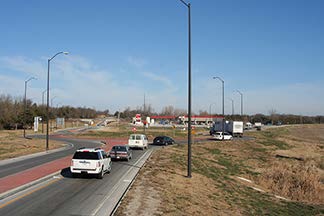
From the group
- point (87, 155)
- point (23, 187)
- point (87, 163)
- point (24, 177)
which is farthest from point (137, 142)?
point (23, 187)

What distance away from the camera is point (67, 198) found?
14102 mm

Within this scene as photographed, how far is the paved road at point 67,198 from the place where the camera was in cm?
1199

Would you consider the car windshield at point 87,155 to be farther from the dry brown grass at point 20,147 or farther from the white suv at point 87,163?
the dry brown grass at point 20,147

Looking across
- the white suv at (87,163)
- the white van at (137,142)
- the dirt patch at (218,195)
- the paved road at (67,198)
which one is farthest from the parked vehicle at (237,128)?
the white suv at (87,163)

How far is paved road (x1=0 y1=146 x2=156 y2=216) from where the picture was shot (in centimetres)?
1199

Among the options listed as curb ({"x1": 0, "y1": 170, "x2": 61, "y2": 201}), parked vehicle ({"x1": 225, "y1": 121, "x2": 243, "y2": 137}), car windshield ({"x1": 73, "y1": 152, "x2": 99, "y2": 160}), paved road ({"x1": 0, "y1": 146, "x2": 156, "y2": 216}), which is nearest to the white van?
curb ({"x1": 0, "y1": 170, "x2": 61, "y2": 201})

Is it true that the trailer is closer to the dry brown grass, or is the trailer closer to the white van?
the white van

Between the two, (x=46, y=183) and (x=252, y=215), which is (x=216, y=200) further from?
(x=46, y=183)

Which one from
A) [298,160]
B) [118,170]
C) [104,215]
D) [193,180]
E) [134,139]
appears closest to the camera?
[104,215]

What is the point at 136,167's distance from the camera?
2519 centimetres

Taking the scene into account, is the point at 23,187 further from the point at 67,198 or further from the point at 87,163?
the point at 87,163

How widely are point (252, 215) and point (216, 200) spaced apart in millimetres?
2114

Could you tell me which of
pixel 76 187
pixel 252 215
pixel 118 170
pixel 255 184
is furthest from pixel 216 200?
pixel 255 184

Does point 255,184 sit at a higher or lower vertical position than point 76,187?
lower
